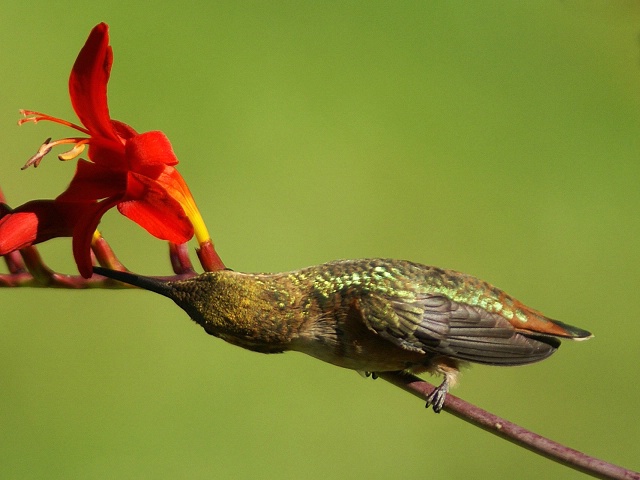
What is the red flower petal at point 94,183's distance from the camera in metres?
1.43

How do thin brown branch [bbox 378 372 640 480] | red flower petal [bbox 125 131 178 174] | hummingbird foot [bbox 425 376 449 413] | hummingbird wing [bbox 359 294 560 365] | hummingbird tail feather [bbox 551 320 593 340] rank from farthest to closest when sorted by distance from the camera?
hummingbird tail feather [bbox 551 320 593 340] < hummingbird wing [bbox 359 294 560 365] < hummingbird foot [bbox 425 376 449 413] < red flower petal [bbox 125 131 178 174] < thin brown branch [bbox 378 372 640 480]

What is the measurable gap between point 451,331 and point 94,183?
0.72m

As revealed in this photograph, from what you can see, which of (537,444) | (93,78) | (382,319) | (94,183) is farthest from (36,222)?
(537,444)

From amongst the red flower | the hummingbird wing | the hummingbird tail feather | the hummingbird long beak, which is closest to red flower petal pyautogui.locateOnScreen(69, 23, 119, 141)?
the red flower

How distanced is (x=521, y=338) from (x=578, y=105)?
4266 millimetres

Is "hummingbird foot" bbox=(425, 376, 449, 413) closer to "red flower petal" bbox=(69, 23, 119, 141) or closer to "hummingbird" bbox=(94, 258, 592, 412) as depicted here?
"hummingbird" bbox=(94, 258, 592, 412)

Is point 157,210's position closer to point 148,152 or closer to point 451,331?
point 148,152

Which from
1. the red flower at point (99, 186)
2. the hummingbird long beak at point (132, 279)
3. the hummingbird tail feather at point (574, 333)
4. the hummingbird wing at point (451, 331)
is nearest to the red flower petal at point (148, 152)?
the red flower at point (99, 186)

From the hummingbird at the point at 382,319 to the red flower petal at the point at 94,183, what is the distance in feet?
0.67

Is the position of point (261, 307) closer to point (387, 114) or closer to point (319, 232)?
point (319, 232)

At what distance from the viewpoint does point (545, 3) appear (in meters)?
5.93

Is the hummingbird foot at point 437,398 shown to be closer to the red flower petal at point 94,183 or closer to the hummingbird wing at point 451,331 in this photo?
the hummingbird wing at point 451,331

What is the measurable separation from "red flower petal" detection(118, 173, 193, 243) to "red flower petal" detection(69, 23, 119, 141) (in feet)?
0.35

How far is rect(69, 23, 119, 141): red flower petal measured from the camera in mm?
1323
